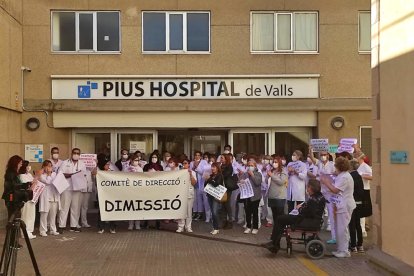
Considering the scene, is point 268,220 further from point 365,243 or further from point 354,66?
point 354,66

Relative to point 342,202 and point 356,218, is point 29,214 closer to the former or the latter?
point 342,202

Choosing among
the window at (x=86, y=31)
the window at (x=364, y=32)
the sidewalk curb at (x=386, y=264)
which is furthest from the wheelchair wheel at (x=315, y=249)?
the window at (x=86, y=31)

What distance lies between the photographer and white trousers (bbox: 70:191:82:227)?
13.2 metres

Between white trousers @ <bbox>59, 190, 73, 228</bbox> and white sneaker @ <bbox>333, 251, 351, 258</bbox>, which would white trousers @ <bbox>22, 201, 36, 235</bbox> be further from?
white sneaker @ <bbox>333, 251, 351, 258</bbox>

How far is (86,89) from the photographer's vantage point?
1645cm

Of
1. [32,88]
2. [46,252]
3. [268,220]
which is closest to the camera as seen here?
[46,252]

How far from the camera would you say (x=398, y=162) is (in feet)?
28.3

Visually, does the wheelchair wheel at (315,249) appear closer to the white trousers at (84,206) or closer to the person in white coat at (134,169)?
the person in white coat at (134,169)

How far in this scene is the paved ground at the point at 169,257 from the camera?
29.4ft

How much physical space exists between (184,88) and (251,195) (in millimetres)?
5093

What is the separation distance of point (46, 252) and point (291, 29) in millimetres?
9991

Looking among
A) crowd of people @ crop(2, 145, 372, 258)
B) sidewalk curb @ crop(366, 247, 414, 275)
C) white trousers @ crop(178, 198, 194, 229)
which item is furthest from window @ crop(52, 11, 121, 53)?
sidewalk curb @ crop(366, 247, 414, 275)

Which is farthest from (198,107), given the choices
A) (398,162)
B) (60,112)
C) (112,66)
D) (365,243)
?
(398,162)

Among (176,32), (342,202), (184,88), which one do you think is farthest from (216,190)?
(176,32)
